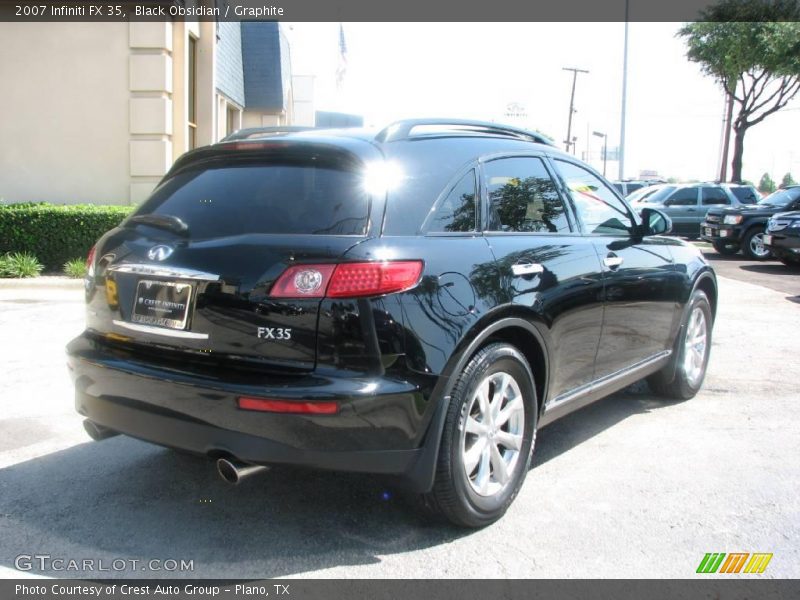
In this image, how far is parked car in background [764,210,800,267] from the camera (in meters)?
15.0

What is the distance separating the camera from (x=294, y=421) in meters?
2.99

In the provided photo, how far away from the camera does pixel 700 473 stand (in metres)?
4.34

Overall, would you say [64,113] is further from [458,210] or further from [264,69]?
[458,210]

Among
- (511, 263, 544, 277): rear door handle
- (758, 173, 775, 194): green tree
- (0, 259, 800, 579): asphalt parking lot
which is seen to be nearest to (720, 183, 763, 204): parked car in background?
(0, 259, 800, 579): asphalt parking lot

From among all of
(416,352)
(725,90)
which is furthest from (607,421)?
(725,90)

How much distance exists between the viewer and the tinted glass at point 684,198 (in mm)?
22812

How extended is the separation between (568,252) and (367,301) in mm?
1564

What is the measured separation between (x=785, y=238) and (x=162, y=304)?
47.5 ft

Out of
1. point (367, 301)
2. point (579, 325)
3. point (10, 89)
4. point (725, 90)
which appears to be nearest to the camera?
point (367, 301)

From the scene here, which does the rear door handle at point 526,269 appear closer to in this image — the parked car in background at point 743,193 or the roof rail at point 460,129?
the roof rail at point 460,129

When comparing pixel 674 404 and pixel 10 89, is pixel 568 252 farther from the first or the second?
pixel 10 89

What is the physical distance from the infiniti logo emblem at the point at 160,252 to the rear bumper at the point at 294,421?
466mm

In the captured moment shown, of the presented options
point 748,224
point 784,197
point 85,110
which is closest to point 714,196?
point 784,197

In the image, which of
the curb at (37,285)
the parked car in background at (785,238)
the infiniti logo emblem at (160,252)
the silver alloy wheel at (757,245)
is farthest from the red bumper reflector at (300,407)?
the silver alloy wheel at (757,245)
